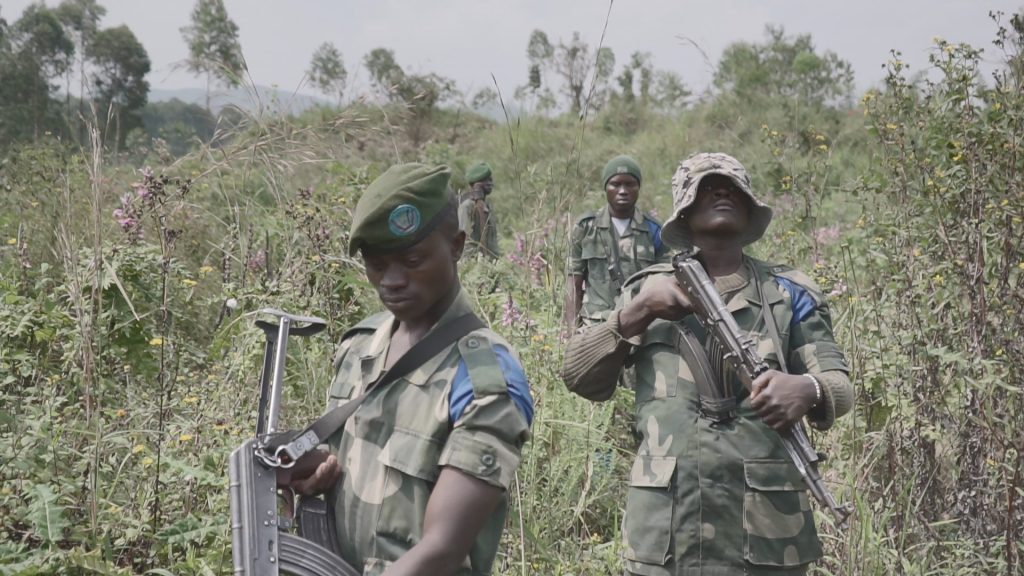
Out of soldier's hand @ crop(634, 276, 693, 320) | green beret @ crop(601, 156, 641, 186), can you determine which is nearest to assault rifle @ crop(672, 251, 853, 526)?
soldier's hand @ crop(634, 276, 693, 320)

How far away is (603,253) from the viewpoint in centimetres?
661

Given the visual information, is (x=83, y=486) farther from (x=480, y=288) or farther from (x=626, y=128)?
(x=626, y=128)

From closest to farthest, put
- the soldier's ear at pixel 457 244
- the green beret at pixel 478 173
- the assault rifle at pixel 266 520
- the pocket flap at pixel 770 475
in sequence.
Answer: the assault rifle at pixel 266 520 → the soldier's ear at pixel 457 244 → the pocket flap at pixel 770 475 → the green beret at pixel 478 173

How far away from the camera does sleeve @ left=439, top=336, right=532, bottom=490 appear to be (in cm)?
159

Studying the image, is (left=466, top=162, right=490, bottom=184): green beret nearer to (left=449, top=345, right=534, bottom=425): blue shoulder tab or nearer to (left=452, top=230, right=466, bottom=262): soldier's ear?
(left=452, top=230, right=466, bottom=262): soldier's ear

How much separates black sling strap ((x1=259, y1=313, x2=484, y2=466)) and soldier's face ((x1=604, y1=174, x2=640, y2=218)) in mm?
4917

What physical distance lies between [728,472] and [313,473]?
115cm

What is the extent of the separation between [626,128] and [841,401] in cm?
2239

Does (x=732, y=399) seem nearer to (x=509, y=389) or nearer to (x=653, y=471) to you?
(x=653, y=471)

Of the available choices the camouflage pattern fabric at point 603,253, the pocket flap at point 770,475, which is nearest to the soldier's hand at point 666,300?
the pocket flap at point 770,475

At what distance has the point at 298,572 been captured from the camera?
62.6 inches

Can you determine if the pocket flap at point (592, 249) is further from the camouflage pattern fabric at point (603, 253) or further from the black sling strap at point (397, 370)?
the black sling strap at point (397, 370)

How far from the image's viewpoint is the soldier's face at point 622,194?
261 inches

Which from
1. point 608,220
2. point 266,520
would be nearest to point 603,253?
point 608,220
